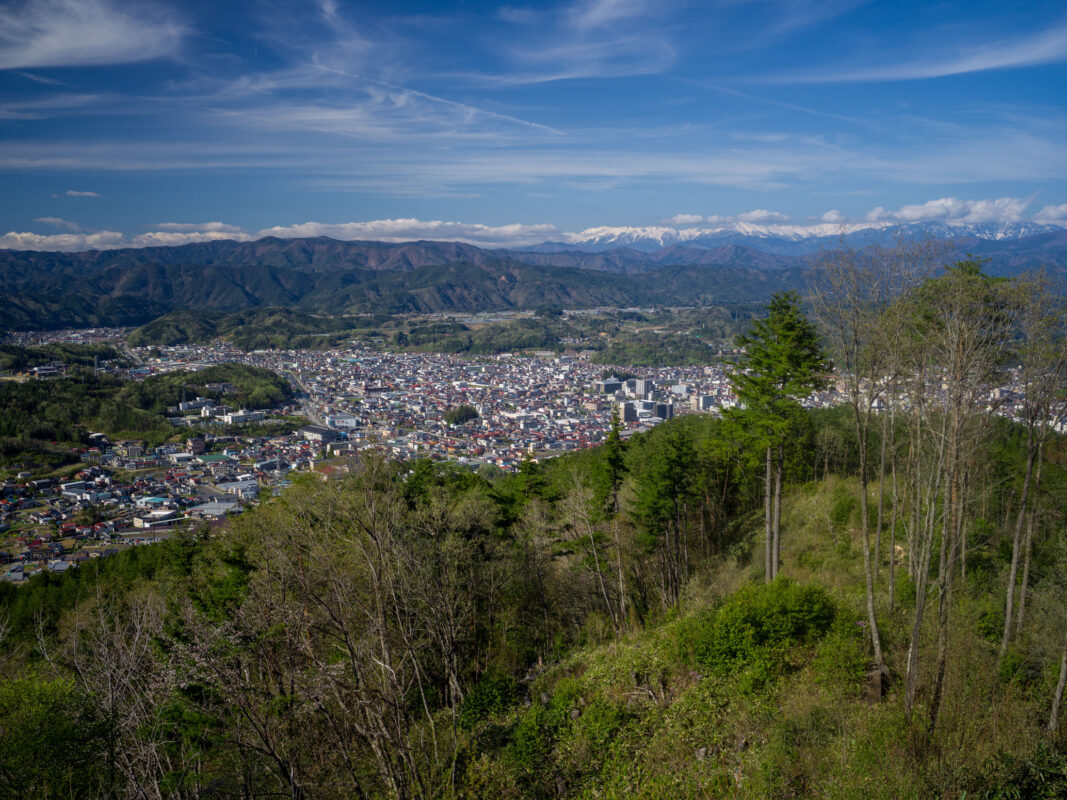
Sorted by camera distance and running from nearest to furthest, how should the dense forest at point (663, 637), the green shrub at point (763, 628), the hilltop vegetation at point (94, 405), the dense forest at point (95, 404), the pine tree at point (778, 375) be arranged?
the dense forest at point (663, 637) < the green shrub at point (763, 628) < the pine tree at point (778, 375) < the dense forest at point (95, 404) < the hilltop vegetation at point (94, 405)

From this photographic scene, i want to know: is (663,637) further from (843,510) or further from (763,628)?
(843,510)

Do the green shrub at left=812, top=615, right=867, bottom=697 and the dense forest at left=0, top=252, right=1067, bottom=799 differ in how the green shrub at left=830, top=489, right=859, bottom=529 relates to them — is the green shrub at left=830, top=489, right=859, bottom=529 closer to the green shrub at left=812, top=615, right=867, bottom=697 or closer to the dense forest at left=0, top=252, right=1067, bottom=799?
the dense forest at left=0, top=252, right=1067, bottom=799

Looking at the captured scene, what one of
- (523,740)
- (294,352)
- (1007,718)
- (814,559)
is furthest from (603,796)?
(294,352)

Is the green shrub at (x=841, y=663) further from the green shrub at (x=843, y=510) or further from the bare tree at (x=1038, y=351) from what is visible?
the green shrub at (x=843, y=510)

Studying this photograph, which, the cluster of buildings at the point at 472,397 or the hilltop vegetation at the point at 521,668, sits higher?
the hilltop vegetation at the point at 521,668

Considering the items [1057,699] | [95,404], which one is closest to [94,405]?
[95,404]

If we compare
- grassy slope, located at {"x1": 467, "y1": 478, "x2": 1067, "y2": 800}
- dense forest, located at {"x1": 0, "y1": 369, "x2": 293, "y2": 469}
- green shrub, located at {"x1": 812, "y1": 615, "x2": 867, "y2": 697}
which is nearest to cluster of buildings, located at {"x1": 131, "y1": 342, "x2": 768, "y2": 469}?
dense forest, located at {"x1": 0, "y1": 369, "x2": 293, "y2": 469}

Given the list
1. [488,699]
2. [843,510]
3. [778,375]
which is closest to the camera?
[488,699]

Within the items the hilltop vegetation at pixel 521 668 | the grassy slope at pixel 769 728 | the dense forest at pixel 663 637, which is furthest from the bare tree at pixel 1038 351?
the hilltop vegetation at pixel 521 668

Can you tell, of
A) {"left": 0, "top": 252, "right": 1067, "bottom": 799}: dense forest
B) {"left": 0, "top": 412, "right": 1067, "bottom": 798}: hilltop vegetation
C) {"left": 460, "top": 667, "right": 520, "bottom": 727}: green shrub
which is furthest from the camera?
{"left": 460, "top": 667, "right": 520, "bottom": 727}: green shrub
